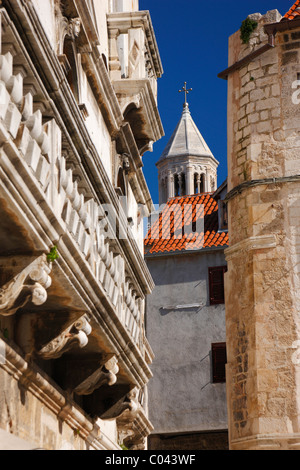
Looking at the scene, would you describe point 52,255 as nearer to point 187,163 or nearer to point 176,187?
point 187,163

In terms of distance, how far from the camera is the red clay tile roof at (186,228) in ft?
96.5

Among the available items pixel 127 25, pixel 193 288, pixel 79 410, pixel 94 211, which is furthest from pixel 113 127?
pixel 193 288

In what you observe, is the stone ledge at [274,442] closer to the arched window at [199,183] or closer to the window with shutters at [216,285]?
the window with shutters at [216,285]

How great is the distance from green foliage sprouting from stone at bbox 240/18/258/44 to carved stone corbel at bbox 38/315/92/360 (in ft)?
→ 23.5

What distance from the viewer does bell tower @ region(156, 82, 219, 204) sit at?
63.7m

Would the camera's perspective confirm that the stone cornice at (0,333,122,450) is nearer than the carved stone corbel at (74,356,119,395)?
Yes

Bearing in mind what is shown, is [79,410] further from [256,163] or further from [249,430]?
[256,163]

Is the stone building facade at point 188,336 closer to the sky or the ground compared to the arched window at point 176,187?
closer to the ground

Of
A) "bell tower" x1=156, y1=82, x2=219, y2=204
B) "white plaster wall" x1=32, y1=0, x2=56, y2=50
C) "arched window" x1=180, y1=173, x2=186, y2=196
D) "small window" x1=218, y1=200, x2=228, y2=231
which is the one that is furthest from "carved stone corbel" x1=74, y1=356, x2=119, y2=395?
"arched window" x1=180, y1=173, x2=186, y2=196

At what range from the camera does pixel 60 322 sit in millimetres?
10328

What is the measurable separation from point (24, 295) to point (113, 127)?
577 cm

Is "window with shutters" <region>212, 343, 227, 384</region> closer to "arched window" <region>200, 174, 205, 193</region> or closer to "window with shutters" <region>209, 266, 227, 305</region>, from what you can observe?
"window with shutters" <region>209, 266, 227, 305</region>

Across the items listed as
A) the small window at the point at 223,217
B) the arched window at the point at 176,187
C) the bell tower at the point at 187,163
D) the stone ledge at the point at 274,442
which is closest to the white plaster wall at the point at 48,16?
the stone ledge at the point at 274,442

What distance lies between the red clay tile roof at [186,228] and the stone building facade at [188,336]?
4 cm
